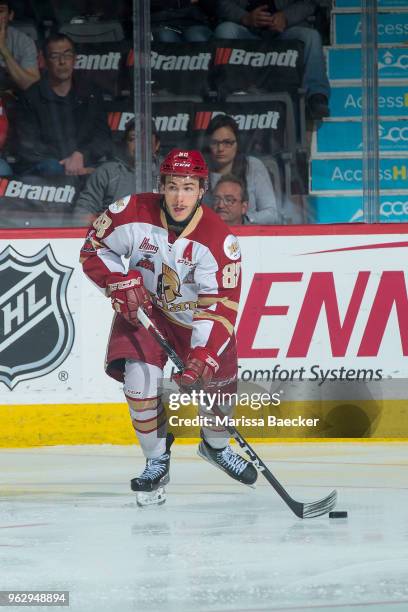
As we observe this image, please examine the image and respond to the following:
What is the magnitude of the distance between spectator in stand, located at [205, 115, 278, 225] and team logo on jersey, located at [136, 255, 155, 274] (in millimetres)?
1672

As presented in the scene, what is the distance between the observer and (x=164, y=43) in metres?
6.57

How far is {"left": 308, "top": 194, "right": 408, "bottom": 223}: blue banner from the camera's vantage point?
6297 millimetres

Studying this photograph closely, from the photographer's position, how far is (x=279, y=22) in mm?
6711

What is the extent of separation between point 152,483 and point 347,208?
2402 mm

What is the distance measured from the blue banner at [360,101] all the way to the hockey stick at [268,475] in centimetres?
238

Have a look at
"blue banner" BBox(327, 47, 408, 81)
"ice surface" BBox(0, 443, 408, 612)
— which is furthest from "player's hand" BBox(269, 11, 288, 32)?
"ice surface" BBox(0, 443, 408, 612)

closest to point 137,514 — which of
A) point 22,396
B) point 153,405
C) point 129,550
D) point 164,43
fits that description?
point 153,405

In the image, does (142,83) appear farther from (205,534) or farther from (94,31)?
(205,534)

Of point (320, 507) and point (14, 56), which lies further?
point (14, 56)

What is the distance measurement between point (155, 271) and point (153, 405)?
0.47 meters

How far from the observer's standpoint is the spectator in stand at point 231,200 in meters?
6.15

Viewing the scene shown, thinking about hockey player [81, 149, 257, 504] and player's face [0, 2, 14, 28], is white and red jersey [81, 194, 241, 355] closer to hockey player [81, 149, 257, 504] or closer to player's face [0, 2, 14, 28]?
hockey player [81, 149, 257, 504]

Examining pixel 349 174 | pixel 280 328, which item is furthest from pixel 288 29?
pixel 280 328

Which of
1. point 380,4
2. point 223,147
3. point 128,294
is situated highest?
point 380,4
